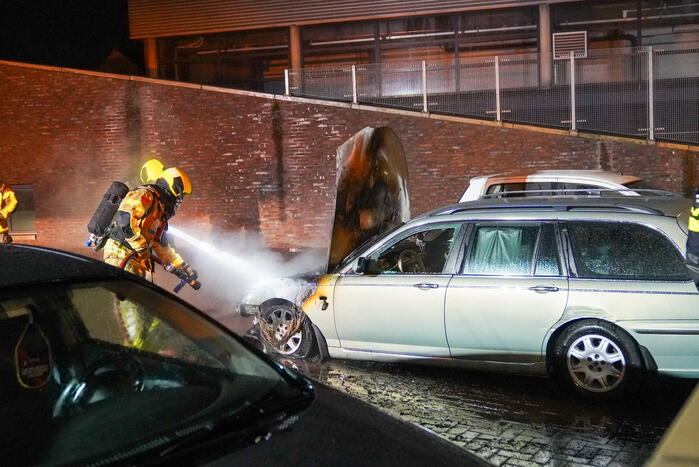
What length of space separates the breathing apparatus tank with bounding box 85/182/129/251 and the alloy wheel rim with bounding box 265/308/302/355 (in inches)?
68.3

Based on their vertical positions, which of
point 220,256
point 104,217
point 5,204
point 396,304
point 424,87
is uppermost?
point 424,87

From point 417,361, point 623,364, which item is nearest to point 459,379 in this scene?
point 417,361

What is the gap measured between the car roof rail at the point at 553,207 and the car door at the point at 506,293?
6.5 inches

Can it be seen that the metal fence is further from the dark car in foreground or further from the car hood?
the car hood

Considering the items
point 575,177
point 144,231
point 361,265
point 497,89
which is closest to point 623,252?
point 361,265

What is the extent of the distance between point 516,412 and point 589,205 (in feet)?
5.85

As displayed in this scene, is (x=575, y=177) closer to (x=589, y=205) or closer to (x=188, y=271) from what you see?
(x=589, y=205)

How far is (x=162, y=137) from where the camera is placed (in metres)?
15.0

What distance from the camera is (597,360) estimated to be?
5.58m

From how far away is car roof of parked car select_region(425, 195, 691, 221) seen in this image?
5.73 meters

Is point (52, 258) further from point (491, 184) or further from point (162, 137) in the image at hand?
point (162, 137)

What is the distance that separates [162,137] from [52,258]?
12.5m

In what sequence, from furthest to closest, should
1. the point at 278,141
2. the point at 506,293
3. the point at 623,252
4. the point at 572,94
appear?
the point at 278,141
the point at 572,94
the point at 506,293
the point at 623,252

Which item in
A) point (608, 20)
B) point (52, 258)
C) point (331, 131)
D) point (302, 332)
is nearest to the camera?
point (52, 258)
